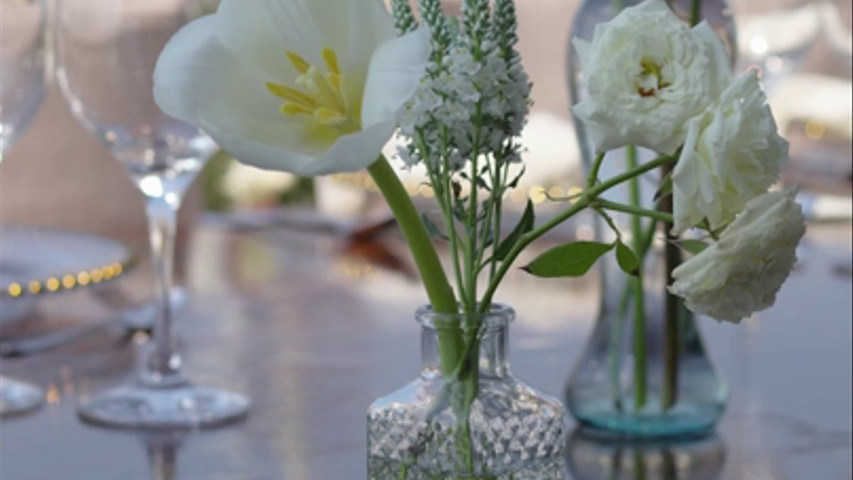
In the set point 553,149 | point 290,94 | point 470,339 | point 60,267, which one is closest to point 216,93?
point 290,94

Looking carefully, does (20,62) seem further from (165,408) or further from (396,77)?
(396,77)

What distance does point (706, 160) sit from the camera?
1.64 ft

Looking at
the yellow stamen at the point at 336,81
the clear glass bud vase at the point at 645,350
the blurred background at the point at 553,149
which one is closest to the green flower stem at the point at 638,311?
the clear glass bud vase at the point at 645,350

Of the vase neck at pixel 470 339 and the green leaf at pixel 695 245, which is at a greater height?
the green leaf at pixel 695 245

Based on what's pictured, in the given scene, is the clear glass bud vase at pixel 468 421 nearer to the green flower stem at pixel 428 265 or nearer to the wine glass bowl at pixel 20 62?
the green flower stem at pixel 428 265

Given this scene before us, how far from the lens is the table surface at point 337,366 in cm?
75

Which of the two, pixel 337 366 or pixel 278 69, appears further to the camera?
pixel 337 366

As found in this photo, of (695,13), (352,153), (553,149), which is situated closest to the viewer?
(352,153)

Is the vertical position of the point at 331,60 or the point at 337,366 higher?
the point at 331,60

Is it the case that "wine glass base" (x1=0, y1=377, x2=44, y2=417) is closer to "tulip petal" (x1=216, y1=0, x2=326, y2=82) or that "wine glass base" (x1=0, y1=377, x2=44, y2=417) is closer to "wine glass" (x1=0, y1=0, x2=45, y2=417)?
"wine glass" (x1=0, y1=0, x2=45, y2=417)

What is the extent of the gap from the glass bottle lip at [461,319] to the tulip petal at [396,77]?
101 mm

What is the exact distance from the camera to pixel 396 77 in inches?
18.6

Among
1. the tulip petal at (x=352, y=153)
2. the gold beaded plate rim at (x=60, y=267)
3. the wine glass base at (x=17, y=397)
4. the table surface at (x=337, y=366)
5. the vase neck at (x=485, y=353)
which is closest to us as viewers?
the tulip petal at (x=352, y=153)

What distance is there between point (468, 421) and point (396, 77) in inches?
5.6
